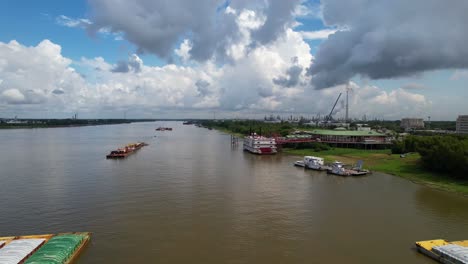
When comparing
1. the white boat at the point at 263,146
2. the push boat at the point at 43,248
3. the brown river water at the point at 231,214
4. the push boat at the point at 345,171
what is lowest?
the brown river water at the point at 231,214

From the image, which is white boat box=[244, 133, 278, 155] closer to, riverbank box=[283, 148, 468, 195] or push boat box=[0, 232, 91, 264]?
riverbank box=[283, 148, 468, 195]

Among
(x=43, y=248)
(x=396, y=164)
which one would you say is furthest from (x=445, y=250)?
(x=396, y=164)

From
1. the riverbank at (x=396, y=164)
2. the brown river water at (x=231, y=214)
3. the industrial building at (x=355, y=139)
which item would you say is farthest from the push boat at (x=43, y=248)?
the industrial building at (x=355, y=139)

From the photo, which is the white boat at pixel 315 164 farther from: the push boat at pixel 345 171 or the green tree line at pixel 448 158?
the green tree line at pixel 448 158

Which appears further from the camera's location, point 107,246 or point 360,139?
point 360,139

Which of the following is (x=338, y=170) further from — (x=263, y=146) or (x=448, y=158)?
(x=263, y=146)

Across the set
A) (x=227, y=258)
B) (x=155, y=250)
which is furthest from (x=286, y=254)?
(x=155, y=250)

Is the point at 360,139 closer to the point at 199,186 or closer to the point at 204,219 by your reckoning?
the point at 199,186
